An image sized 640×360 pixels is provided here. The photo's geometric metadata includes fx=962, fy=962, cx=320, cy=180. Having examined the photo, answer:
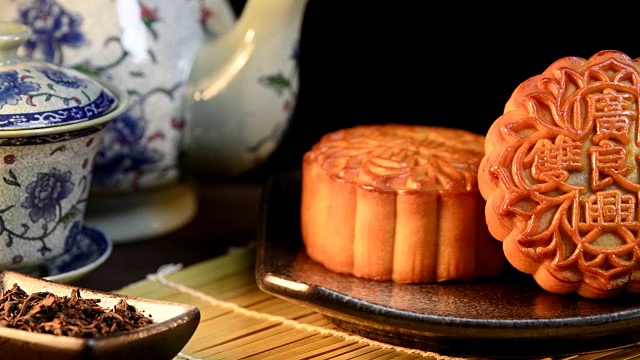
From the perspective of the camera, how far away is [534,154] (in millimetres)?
960

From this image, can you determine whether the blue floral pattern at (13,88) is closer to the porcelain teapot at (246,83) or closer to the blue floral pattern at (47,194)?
the blue floral pattern at (47,194)

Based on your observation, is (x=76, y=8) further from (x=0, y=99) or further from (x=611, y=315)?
(x=611, y=315)

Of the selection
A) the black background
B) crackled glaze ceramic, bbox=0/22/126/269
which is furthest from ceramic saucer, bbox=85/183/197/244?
the black background

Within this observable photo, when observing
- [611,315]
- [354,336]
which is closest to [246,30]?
[354,336]

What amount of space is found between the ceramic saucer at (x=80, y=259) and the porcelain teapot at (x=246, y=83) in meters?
0.17

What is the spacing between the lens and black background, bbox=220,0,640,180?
1.52 meters

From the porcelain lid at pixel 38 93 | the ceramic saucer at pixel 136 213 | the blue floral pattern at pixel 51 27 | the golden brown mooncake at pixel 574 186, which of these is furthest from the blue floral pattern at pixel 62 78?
the golden brown mooncake at pixel 574 186

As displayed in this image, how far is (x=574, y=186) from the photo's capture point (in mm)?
954

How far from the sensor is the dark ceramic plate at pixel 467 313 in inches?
35.6

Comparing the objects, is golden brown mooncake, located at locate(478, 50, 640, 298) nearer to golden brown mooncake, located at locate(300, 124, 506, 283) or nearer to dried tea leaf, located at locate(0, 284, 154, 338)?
golden brown mooncake, located at locate(300, 124, 506, 283)

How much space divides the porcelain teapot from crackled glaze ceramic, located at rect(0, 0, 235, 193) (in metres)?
0.02

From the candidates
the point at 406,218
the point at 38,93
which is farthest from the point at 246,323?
the point at 38,93

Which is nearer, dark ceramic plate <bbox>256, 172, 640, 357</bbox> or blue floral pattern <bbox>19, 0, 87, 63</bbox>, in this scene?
dark ceramic plate <bbox>256, 172, 640, 357</bbox>

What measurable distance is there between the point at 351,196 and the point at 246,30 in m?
0.31
